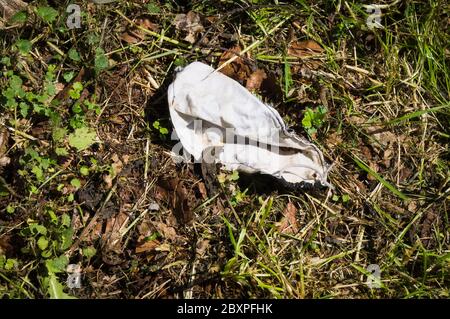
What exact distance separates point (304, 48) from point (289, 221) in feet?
3.40

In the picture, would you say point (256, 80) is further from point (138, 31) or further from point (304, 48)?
point (138, 31)

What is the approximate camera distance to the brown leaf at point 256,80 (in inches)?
113

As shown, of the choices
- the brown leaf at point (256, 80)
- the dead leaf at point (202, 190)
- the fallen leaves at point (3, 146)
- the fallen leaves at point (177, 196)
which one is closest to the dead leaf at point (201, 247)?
the fallen leaves at point (177, 196)

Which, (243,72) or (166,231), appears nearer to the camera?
(166,231)

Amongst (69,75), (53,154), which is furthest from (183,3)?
(53,154)

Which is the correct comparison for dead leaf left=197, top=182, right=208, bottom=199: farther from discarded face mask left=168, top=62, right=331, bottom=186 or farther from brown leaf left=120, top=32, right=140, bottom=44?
brown leaf left=120, top=32, right=140, bottom=44

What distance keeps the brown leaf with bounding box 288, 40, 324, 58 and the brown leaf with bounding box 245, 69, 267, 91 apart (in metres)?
0.23

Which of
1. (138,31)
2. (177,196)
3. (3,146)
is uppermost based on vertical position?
(138,31)

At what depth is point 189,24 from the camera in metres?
2.91

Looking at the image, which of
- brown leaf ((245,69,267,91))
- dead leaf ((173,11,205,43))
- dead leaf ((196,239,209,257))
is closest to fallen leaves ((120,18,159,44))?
dead leaf ((173,11,205,43))

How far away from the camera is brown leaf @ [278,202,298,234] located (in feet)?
9.08

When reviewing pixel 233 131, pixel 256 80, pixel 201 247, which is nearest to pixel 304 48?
pixel 256 80

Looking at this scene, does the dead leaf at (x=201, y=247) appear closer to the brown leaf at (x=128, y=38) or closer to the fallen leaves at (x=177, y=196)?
the fallen leaves at (x=177, y=196)
